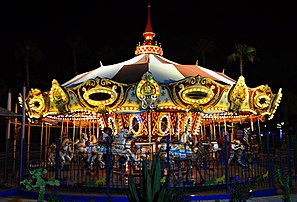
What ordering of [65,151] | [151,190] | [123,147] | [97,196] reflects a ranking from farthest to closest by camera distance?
[65,151] < [123,147] < [97,196] < [151,190]

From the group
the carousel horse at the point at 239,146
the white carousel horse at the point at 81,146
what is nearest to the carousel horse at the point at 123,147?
the white carousel horse at the point at 81,146

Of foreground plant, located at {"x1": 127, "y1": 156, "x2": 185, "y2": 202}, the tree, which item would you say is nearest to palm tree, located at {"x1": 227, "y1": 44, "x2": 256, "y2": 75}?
the tree

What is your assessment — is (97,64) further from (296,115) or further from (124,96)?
(124,96)

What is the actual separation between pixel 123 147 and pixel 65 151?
8.35 feet

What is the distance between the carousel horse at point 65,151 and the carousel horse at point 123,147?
216cm

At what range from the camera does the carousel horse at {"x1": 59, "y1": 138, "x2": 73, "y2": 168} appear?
1154cm

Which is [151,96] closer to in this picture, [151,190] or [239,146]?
[239,146]

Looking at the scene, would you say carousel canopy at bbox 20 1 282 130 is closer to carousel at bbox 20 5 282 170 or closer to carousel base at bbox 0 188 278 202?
carousel at bbox 20 5 282 170

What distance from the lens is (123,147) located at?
1012cm

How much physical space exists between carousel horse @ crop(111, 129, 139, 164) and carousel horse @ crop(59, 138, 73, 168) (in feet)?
7.10

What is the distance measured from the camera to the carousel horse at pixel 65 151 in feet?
37.9

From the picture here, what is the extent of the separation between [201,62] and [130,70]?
105 feet

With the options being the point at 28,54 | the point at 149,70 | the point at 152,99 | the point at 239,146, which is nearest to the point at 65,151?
the point at 152,99

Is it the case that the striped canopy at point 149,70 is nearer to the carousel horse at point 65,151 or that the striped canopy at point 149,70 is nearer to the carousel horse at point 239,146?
the carousel horse at point 65,151
